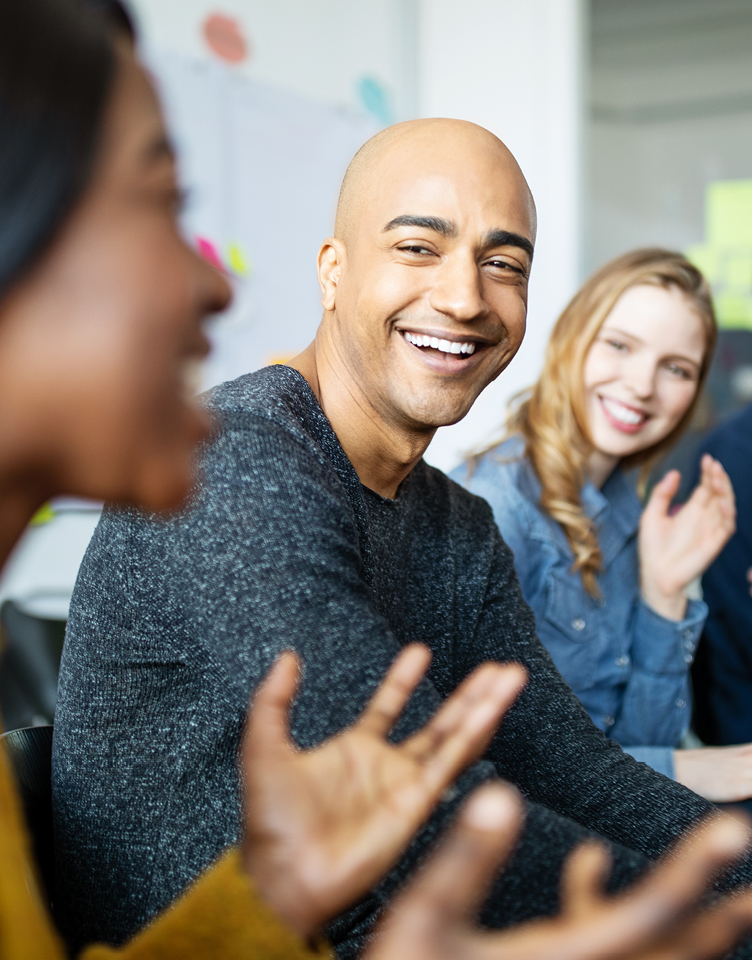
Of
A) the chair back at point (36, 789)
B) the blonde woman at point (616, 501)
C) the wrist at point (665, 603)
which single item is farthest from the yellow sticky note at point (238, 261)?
the chair back at point (36, 789)

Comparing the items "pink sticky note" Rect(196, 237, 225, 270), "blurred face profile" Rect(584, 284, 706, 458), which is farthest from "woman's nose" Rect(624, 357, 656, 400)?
"pink sticky note" Rect(196, 237, 225, 270)

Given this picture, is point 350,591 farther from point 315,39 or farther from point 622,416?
point 315,39

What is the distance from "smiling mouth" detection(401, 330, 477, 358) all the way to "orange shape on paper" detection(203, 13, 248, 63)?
1.81 metres

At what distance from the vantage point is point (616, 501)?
1816 millimetres

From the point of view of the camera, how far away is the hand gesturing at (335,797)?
0.47 m

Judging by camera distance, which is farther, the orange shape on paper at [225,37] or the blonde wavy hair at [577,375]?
the orange shape on paper at [225,37]

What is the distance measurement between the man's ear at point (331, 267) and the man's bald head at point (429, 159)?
1.2 inches

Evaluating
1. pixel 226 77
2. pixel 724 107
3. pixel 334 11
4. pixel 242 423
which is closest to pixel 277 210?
pixel 226 77

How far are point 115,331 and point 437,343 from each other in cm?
62

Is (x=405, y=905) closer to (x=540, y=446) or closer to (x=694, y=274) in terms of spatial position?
(x=540, y=446)

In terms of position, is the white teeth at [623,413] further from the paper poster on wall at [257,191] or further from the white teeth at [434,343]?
the paper poster on wall at [257,191]

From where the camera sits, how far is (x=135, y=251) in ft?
1.59

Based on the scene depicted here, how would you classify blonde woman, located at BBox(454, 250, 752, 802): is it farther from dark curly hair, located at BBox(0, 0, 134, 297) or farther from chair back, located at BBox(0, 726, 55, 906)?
dark curly hair, located at BBox(0, 0, 134, 297)

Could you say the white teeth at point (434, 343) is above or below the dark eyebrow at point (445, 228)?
below
